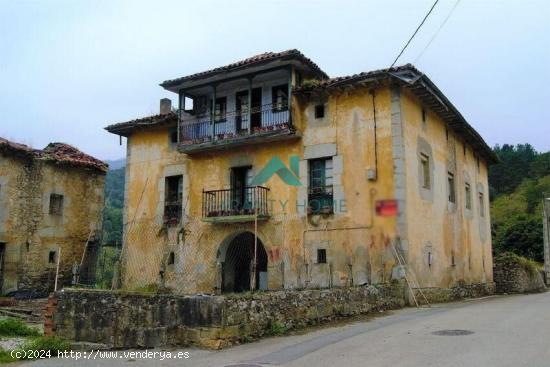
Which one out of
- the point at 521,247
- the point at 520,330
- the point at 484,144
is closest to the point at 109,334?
the point at 520,330

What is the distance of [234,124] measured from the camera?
63.0ft

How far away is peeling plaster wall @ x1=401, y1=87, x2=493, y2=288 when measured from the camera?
16938 millimetres

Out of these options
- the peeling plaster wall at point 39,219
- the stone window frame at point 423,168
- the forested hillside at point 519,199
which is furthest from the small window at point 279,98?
the forested hillside at point 519,199

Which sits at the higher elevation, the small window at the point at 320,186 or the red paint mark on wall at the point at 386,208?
the small window at the point at 320,186

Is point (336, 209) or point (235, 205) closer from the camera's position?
point (336, 209)

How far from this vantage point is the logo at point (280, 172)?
18016 millimetres

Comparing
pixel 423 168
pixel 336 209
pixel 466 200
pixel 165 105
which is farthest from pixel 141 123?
pixel 466 200

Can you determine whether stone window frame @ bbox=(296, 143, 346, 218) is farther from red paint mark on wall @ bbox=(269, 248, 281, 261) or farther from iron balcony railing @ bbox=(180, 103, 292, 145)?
red paint mark on wall @ bbox=(269, 248, 281, 261)

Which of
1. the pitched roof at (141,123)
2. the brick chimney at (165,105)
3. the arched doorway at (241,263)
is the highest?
the brick chimney at (165,105)

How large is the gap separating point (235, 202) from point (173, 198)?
2.99m

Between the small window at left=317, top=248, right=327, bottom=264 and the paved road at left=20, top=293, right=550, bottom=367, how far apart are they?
17.8 feet

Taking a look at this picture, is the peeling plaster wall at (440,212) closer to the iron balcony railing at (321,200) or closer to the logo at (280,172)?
the iron balcony railing at (321,200)

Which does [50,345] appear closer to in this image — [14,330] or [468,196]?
[14,330]

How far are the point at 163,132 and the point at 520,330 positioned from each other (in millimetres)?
14924
